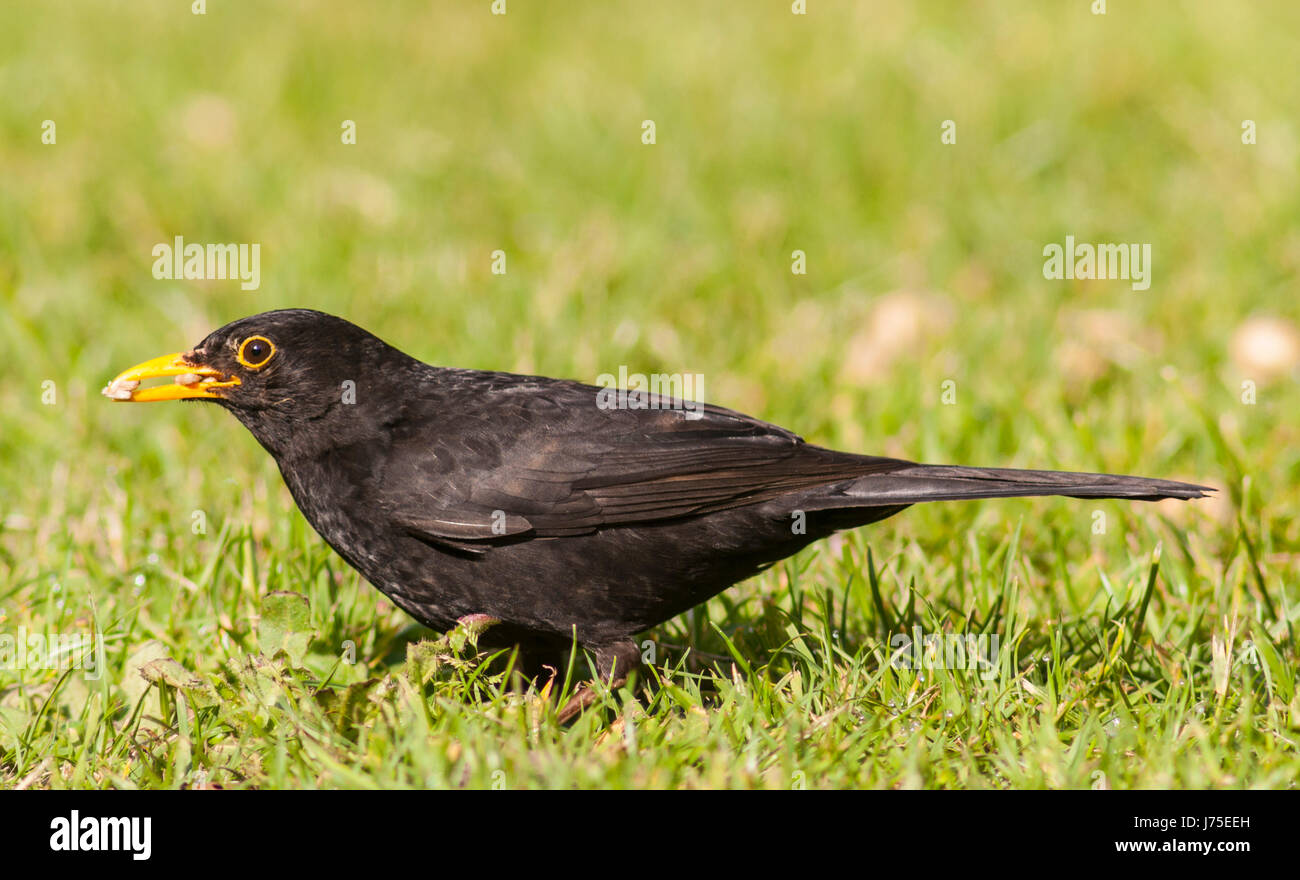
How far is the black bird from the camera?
12.5 feet

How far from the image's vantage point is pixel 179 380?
13.2 ft

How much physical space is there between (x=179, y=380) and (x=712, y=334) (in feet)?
10.7

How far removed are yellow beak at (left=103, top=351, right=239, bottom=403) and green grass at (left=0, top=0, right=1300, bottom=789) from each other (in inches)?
25.0

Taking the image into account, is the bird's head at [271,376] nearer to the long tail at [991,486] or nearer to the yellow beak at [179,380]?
the yellow beak at [179,380]

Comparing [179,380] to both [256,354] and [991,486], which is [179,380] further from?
[991,486]

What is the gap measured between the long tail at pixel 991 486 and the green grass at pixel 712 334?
1.43ft

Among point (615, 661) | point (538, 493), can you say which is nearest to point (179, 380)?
point (538, 493)

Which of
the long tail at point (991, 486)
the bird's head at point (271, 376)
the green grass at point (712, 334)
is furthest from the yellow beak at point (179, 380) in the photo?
the long tail at point (991, 486)

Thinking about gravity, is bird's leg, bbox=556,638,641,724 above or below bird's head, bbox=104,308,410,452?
below

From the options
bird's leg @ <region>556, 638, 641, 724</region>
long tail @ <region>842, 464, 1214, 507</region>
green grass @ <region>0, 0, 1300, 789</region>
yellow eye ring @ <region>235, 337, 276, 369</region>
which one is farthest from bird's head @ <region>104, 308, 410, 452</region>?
long tail @ <region>842, 464, 1214, 507</region>

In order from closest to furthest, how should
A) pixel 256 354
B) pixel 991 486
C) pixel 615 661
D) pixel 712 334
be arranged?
pixel 991 486, pixel 615 661, pixel 256 354, pixel 712 334

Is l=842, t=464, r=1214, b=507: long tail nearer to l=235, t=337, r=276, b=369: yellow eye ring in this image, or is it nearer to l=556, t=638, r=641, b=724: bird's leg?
l=556, t=638, r=641, b=724: bird's leg
